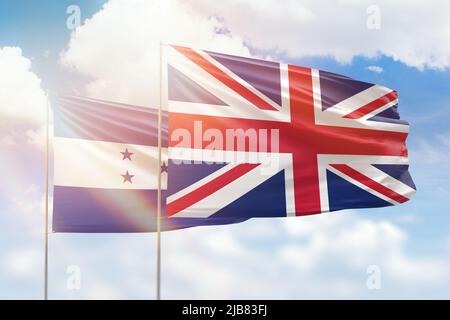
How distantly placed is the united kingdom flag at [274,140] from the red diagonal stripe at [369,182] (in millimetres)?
17

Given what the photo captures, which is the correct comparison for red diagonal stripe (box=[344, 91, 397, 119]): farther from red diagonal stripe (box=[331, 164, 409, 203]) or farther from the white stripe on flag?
the white stripe on flag

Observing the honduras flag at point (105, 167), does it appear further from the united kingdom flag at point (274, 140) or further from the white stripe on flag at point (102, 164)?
the united kingdom flag at point (274, 140)

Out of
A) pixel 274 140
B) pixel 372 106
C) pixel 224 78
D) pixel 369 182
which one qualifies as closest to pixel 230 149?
pixel 274 140

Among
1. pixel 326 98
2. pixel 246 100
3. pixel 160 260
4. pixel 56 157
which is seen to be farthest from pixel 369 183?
pixel 56 157

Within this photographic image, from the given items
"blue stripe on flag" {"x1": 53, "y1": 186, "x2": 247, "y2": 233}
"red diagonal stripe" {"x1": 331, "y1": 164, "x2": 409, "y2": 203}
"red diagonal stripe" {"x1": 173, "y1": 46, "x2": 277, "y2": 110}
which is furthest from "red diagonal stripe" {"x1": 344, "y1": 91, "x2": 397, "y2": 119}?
"blue stripe on flag" {"x1": 53, "y1": 186, "x2": 247, "y2": 233}

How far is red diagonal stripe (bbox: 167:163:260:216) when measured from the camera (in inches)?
328

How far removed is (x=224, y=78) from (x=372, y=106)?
2.84m

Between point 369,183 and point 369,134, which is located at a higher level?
point 369,134

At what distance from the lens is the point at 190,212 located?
27.6 ft

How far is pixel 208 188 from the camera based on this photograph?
8.59 m

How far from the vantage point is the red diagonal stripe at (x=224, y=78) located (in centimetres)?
880
